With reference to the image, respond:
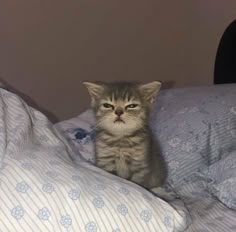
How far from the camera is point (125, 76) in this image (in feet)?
8.77

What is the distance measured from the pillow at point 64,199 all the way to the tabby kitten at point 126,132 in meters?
0.28

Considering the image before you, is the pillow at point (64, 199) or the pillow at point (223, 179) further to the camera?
the pillow at point (223, 179)

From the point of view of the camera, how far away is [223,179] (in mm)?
1520

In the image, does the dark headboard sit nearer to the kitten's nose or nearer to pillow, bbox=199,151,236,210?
pillow, bbox=199,151,236,210

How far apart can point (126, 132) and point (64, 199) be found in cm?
49

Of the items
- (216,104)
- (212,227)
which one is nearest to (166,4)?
(216,104)

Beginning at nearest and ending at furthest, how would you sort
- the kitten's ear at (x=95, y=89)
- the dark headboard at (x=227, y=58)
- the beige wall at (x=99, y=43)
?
the kitten's ear at (x=95, y=89) < the dark headboard at (x=227, y=58) < the beige wall at (x=99, y=43)

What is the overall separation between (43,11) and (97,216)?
60.3 inches

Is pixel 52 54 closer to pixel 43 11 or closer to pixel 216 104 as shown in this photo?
pixel 43 11

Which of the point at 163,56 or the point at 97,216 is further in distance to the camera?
the point at 163,56

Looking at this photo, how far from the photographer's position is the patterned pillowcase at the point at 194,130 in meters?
1.66

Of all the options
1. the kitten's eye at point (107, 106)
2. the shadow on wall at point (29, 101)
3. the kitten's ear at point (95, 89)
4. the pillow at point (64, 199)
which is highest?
the kitten's ear at point (95, 89)

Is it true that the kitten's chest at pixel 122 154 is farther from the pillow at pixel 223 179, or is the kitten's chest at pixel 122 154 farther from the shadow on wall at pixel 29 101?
the shadow on wall at pixel 29 101

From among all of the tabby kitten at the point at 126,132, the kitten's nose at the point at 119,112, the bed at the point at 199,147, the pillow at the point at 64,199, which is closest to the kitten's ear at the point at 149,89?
the tabby kitten at the point at 126,132
